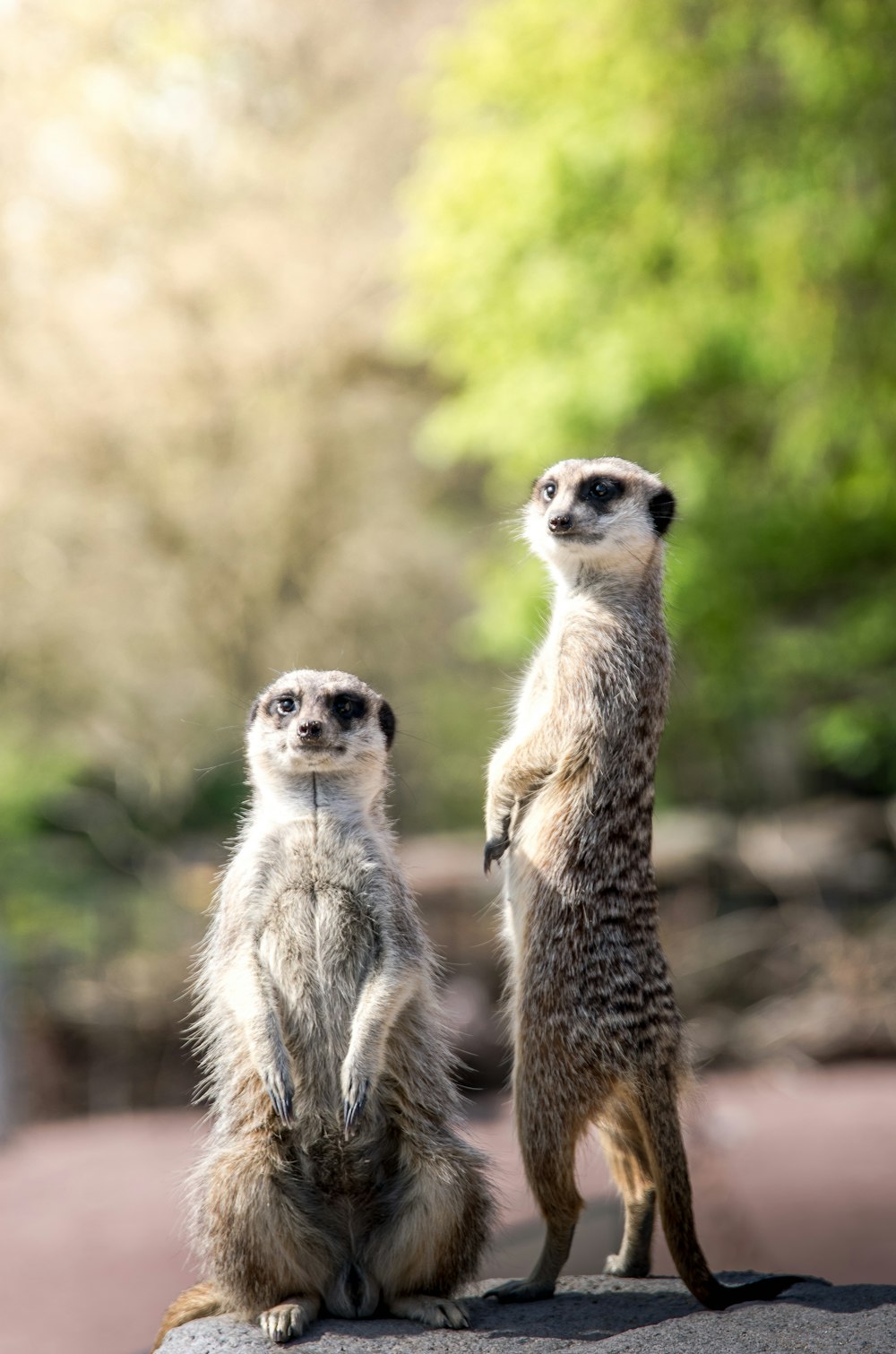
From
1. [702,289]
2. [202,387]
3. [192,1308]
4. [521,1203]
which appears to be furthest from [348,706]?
[202,387]

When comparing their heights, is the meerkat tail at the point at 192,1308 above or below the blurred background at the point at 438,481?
below

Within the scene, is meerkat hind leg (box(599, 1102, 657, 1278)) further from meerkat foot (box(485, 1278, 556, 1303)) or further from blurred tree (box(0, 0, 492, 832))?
blurred tree (box(0, 0, 492, 832))

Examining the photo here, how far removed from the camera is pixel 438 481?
642 inches

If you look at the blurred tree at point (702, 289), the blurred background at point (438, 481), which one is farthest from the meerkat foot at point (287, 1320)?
the blurred tree at point (702, 289)

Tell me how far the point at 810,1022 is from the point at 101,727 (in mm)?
9178

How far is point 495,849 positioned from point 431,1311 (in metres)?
0.93

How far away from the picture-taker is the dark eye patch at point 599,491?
3059mm

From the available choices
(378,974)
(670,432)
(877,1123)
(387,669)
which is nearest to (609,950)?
(378,974)

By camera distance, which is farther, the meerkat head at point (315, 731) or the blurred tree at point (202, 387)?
the blurred tree at point (202, 387)

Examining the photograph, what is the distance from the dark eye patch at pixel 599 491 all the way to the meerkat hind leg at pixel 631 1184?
1300 mm

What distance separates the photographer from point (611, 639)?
304 cm

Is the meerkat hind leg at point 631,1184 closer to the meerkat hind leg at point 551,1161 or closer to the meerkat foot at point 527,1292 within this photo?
the meerkat hind leg at point 551,1161

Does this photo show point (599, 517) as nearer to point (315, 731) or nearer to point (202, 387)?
point (315, 731)

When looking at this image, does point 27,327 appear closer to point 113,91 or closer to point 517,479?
point 113,91
